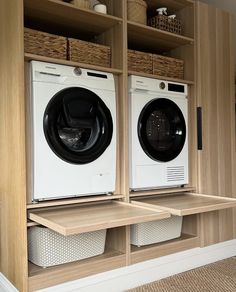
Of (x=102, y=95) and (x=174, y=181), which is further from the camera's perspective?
(x=174, y=181)

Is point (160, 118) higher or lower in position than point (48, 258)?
higher

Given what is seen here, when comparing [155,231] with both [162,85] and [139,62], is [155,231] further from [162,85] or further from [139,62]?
[139,62]

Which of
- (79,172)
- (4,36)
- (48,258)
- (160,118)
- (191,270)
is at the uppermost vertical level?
(4,36)

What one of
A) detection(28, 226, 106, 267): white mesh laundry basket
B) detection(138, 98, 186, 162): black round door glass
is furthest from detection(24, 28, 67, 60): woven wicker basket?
detection(28, 226, 106, 267): white mesh laundry basket

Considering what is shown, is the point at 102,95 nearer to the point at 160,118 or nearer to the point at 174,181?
the point at 160,118

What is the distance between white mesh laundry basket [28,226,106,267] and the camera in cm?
192

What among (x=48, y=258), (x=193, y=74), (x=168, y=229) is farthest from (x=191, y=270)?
(x=193, y=74)

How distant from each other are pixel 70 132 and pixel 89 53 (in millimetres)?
595

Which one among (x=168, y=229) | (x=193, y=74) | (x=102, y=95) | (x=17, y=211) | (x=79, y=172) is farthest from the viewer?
(x=193, y=74)

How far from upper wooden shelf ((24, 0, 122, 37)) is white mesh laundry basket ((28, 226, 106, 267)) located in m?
1.45

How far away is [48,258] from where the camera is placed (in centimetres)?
194

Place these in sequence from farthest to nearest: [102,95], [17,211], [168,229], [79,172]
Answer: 1. [168,229]
2. [102,95]
3. [79,172]
4. [17,211]

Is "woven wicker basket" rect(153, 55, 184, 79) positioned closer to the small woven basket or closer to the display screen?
the display screen

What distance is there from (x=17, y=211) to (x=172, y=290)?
3.95ft
